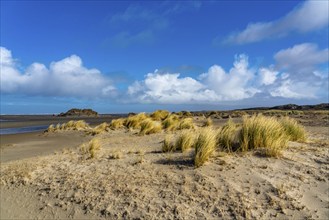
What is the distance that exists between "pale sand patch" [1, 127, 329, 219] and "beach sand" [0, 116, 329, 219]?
17 mm

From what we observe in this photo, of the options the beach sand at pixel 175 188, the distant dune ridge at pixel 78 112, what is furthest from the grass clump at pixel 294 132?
the distant dune ridge at pixel 78 112

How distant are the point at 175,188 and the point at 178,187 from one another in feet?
0.21

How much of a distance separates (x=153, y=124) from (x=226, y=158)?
10473 millimetres

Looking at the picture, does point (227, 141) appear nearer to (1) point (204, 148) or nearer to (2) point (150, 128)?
(1) point (204, 148)

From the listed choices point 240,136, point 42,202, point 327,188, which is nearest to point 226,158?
point 240,136

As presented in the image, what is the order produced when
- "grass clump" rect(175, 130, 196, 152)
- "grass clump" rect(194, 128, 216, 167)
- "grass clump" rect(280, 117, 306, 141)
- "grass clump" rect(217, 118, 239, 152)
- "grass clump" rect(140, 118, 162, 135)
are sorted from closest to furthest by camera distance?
"grass clump" rect(194, 128, 216, 167), "grass clump" rect(217, 118, 239, 152), "grass clump" rect(175, 130, 196, 152), "grass clump" rect(280, 117, 306, 141), "grass clump" rect(140, 118, 162, 135)

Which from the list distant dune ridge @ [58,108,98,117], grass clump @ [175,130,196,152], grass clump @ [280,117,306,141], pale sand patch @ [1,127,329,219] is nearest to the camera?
pale sand patch @ [1,127,329,219]

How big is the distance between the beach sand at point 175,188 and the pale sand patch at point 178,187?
2cm

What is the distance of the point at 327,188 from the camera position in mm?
6234

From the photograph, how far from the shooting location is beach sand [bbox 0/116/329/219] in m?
5.62

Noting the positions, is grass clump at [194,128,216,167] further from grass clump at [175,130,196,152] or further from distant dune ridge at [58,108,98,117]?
distant dune ridge at [58,108,98,117]

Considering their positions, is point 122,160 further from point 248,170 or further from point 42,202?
point 248,170

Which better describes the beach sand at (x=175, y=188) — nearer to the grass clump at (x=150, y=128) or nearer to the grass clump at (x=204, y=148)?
the grass clump at (x=204, y=148)

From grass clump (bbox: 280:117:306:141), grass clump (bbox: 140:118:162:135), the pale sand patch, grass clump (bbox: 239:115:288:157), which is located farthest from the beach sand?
grass clump (bbox: 140:118:162:135)
